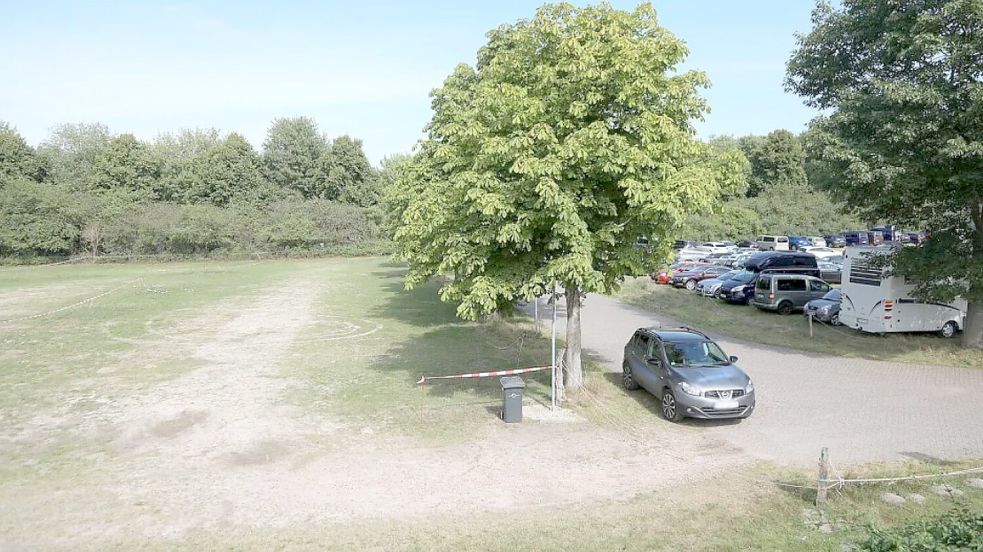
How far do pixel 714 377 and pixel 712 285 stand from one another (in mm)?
21625

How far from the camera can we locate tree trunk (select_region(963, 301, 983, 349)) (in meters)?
19.5

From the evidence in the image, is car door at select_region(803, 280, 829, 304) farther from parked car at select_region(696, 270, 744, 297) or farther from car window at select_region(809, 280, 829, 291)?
parked car at select_region(696, 270, 744, 297)

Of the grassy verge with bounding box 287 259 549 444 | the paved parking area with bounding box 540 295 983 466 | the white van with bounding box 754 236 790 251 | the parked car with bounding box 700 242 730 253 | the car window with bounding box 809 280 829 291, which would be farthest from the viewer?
the white van with bounding box 754 236 790 251

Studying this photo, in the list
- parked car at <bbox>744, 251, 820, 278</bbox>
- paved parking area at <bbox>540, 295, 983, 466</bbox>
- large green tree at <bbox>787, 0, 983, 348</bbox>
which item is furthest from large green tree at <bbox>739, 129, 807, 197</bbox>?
paved parking area at <bbox>540, 295, 983, 466</bbox>

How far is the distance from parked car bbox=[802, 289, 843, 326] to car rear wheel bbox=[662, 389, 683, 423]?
1381 centimetres

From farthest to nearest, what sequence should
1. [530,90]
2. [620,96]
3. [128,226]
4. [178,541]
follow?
[128,226] → [530,90] → [620,96] → [178,541]

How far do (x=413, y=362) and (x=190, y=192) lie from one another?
6967 cm

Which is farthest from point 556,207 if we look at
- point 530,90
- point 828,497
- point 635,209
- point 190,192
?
point 190,192

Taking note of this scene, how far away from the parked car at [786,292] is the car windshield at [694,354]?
14.5m

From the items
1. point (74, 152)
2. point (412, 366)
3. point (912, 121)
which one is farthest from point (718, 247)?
point (74, 152)

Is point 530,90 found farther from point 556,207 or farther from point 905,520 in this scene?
point 905,520

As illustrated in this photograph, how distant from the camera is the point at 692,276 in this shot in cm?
3709

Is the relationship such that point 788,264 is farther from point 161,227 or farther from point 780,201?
point 161,227

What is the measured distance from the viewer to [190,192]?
258 ft
